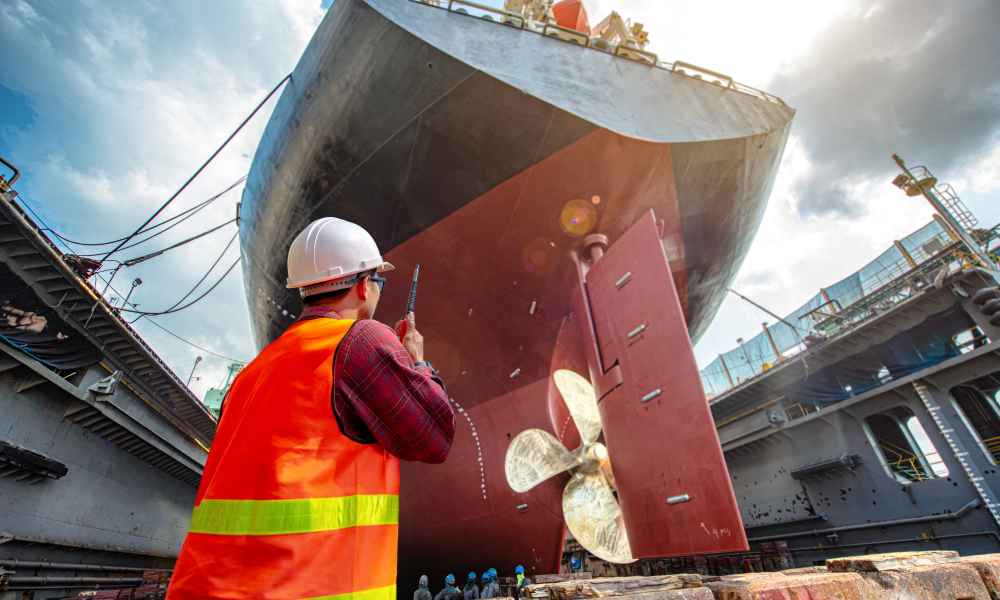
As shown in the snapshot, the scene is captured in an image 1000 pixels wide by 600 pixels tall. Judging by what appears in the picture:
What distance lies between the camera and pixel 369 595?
1026 mm

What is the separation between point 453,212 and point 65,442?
732 centimetres

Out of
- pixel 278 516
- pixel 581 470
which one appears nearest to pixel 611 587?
pixel 581 470

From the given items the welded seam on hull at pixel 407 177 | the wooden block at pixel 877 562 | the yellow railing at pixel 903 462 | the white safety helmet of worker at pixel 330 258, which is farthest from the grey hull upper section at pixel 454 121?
the yellow railing at pixel 903 462

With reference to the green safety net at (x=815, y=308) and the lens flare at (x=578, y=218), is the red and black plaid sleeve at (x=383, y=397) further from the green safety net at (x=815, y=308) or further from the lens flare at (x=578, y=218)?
the green safety net at (x=815, y=308)

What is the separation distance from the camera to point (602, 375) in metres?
5.24

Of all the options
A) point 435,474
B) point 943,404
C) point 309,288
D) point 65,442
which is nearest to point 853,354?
point 943,404

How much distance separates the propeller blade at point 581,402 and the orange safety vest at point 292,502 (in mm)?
4653

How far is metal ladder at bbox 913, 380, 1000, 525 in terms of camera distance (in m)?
9.59

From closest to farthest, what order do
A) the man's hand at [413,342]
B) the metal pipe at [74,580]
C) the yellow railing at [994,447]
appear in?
1. the man's hand at [413,342]
2. the metal pipe at [74,580]
3. the yellow railing at [994,447]

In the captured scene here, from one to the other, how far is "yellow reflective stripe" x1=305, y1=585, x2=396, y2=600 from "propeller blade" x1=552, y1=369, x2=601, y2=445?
458 centimetres

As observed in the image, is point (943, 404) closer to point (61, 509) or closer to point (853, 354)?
point (853, 354)

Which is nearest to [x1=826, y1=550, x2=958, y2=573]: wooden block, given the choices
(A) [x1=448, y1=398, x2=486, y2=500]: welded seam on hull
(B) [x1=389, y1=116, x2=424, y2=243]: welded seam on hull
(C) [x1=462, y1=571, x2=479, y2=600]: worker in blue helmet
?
(A) [x1=448, y1=398, x2=486, y2=500]: welded seam on hull

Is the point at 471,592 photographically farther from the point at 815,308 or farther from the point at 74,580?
the point at 815,308

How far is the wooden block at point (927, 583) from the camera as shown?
7.74 ft
